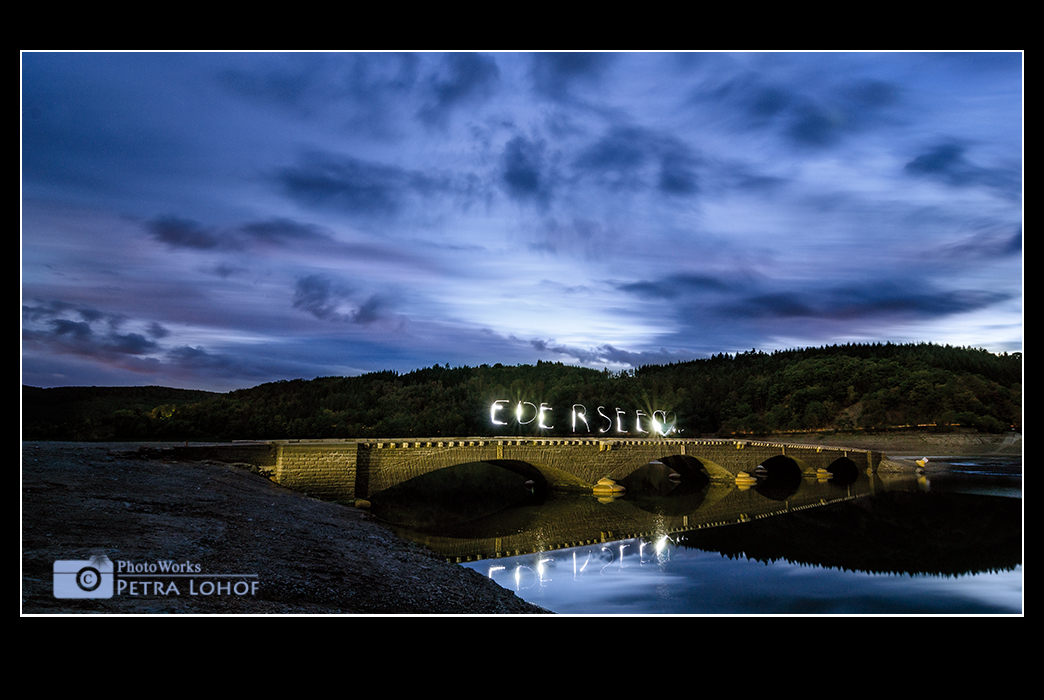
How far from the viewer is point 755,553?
2898cm

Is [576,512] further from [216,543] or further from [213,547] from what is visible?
[213,547]

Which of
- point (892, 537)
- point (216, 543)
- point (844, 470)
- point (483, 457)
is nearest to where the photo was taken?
point (216, 543)

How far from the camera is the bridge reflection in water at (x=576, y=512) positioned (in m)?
29.6

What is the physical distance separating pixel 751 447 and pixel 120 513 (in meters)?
58.6

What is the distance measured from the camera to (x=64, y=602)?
34.9ft

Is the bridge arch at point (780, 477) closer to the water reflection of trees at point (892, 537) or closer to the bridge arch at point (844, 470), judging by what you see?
the bridge arch at point (844, 470)

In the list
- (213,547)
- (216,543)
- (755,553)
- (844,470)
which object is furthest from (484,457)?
(844,470)

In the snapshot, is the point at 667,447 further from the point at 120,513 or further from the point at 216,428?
Answer: the point at 120,513

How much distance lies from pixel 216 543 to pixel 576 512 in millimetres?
26472

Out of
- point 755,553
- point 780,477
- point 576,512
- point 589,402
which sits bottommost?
point 755,553

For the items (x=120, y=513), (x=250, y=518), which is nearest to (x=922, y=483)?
(x=250, y=518)

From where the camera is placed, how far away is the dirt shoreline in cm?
1223

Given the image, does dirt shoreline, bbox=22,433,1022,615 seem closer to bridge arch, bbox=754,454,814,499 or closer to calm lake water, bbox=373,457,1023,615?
calm lake water, bbox=373,457,1023,615

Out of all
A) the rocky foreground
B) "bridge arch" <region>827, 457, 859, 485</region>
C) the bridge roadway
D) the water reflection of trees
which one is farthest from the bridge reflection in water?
the rocky foreground
